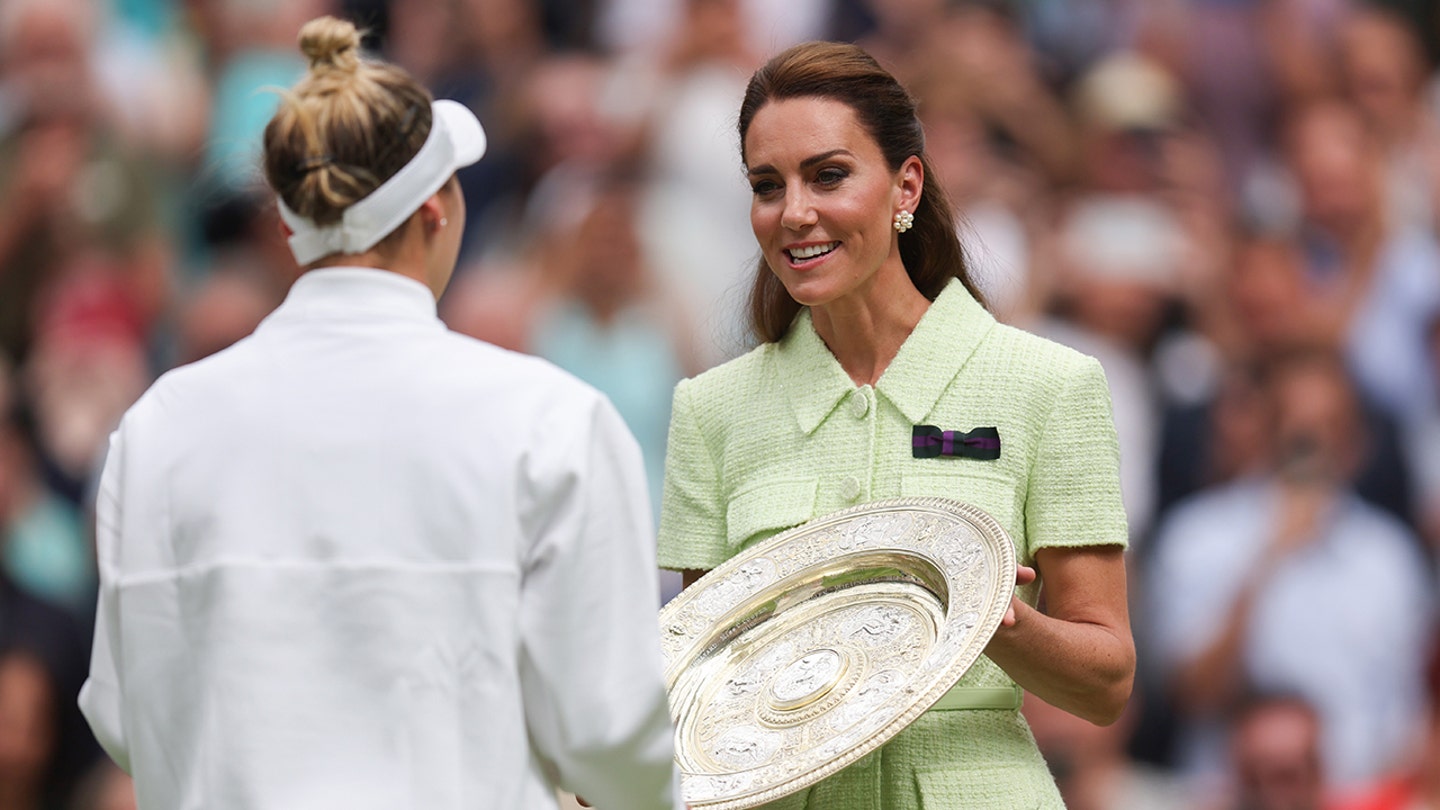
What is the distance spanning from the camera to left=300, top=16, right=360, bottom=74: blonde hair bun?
2.07 m

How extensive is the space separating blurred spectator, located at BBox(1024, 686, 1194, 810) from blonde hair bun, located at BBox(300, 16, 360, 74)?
4456mm

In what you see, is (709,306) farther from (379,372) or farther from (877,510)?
(379,372)

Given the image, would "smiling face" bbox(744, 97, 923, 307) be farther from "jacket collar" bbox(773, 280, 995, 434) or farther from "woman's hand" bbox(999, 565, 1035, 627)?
"woman's hand" bbox(999, 565, 1035, 627)

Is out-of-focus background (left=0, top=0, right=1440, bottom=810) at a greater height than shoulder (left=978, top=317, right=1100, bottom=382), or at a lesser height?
lesser

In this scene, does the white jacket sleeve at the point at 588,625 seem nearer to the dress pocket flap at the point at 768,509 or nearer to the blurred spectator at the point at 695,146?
the dress pocket flap at the point at 768,509

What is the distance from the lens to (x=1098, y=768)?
20.6 feet

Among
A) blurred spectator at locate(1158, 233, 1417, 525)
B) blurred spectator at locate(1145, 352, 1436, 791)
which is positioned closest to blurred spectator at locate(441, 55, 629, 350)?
blurred spectator at locate(1158, 233, 1417, 525)

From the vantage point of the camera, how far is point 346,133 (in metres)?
2.04

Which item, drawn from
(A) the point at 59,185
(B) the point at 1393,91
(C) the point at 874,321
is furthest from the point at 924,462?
(A) the point at 59,185

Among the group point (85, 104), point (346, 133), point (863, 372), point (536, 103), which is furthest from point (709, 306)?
point (346, 133)

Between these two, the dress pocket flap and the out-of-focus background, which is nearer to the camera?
the dress pocket flap

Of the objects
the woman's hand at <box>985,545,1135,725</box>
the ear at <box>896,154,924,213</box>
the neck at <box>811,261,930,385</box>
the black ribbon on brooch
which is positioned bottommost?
the woman's hand at <box>985,545,1135,725</box>

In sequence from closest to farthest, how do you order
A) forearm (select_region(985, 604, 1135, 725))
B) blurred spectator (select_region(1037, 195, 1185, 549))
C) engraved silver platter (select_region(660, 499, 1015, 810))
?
engraved silver platter (select_region(660, 499, 1015, 810)), forearm (select_region(985, 604, 1135, 725)), blurred spectator (select_region(1037, 195, 1185, 549))

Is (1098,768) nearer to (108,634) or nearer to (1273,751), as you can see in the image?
(1273,751)
